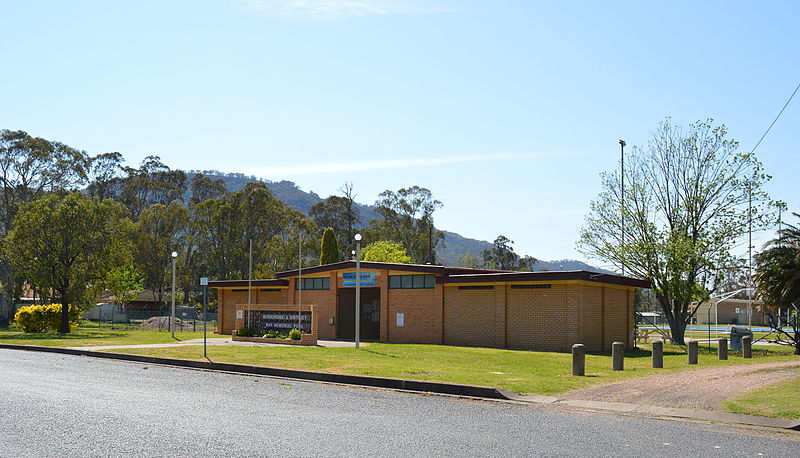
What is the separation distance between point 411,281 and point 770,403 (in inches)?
926

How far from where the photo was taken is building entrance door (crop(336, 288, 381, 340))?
39062mm

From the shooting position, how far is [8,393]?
494 inches

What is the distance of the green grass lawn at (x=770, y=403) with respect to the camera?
1140cm

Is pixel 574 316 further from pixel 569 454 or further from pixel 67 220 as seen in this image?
pixel 67 220

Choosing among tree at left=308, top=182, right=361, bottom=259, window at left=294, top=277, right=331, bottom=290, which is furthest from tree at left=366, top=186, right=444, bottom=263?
window at left=294, top=277, right=331, bottom=290

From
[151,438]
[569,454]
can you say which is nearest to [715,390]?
[569,454]

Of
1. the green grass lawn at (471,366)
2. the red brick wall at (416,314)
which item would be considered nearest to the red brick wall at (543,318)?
the green grass lawn at (471,366)

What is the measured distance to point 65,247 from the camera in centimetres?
4053

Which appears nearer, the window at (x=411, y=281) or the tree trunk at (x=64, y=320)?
the window at (x=411, y=281)

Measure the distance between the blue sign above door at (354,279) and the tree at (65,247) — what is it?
1465cm

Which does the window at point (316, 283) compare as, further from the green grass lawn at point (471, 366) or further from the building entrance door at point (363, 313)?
the green grass lawn at point (471, 366)

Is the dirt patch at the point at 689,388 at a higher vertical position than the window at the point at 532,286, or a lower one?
lower

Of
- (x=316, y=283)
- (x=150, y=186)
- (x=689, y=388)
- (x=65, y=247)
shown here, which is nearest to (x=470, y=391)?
(x=689, y=388)

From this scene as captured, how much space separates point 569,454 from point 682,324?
104 feet
